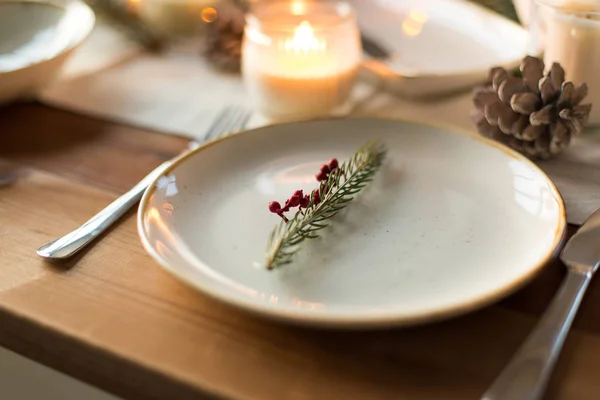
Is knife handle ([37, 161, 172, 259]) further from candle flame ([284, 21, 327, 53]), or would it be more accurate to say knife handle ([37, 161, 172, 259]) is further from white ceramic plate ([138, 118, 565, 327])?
candle flame ([284, 21, 327, 53])

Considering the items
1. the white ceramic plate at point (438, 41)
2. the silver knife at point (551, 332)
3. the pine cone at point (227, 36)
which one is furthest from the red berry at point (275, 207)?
the pine cone at point (227, 36)

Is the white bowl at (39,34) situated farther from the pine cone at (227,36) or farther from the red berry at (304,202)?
the red berry at (304,202)

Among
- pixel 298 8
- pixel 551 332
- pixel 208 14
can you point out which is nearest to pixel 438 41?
pixel 298 8

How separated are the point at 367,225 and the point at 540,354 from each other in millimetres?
173

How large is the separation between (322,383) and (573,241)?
0.72 feet

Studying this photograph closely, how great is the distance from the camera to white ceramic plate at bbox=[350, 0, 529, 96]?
2.45 ft

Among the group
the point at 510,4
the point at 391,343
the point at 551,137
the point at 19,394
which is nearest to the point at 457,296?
the point at 391,343

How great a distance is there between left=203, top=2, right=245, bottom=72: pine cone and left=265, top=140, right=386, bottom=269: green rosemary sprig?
0.35 m

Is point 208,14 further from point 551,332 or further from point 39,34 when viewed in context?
point 551,332

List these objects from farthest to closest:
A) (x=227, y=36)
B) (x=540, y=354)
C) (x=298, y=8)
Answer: (x=227, y=36) < (x=298, y=8) < (x=540, y=354)

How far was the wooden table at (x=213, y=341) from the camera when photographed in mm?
377

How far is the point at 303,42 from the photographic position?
69 cm

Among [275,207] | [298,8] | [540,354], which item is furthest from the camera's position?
[298,8]

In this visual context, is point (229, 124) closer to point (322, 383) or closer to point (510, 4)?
point (322, 383)
